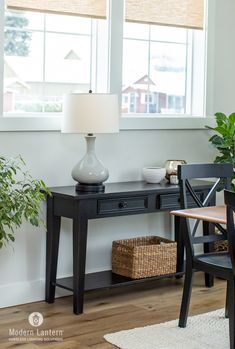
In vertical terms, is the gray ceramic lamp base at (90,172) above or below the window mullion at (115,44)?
below

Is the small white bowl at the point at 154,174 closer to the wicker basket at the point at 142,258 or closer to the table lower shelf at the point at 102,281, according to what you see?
the wicker basket at the point at 142,258

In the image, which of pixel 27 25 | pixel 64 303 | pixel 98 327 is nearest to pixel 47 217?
pixel 64 303

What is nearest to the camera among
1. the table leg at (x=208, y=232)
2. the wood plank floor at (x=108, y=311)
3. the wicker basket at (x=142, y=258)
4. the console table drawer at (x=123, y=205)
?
the wood plank floor at (x=108, y=311)

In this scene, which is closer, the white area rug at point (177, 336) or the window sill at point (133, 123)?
the white area rug at point (177, 336)

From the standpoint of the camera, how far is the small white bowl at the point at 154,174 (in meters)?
5.03

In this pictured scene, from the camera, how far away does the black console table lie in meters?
4.38

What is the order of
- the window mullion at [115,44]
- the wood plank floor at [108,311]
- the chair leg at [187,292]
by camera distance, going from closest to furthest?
the wood plank floor at [108,311] → the chair leg at [187,292] → the window mullion at [115,44]

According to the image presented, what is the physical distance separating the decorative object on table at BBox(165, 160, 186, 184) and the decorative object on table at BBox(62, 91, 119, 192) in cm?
68

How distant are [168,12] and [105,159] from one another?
49.8 inches

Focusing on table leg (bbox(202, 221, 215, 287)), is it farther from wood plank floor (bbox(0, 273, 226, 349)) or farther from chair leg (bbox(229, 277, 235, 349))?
chair leg (bbox(229, 277, 235, 349))

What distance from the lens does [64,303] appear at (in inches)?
183

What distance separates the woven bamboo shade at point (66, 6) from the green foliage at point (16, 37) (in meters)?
0.13

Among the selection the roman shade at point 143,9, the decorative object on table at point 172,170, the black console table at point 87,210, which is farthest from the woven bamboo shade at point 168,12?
the black console table at point 87,210

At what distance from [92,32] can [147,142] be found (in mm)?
916
